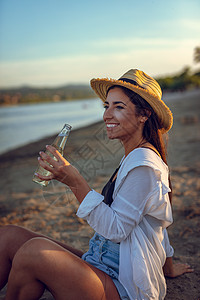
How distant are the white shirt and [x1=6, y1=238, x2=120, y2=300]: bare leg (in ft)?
0.53

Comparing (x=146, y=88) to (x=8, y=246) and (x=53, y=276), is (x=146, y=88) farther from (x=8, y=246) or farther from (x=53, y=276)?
(x=8, y=246)

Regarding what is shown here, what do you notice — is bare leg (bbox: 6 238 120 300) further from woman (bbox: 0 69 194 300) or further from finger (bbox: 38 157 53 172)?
finger (bbox: 38 157 53 172)

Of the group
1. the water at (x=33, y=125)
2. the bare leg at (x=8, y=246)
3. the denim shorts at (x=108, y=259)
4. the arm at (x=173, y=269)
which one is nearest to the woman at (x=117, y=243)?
the denim shorts at (x=108, y=259)

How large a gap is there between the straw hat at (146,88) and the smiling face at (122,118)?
0.08m

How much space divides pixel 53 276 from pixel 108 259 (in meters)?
0.35

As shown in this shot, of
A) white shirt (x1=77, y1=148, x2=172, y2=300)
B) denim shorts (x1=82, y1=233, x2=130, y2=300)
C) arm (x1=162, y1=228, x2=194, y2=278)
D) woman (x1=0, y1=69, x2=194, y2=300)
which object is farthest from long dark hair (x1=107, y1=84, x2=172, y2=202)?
arm (x1=162, y1=228, x2=194, y2=278)

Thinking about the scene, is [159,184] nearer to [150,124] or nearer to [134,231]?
[134,231]

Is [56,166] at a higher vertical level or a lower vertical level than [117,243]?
higher

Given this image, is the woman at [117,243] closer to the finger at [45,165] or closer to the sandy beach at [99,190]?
the finger at [45,165]

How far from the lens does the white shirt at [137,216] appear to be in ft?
5.04

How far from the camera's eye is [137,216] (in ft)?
5.06

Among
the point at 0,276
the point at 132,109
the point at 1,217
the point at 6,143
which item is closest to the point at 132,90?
the point at 132,109

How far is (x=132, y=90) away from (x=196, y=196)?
2.89 metres

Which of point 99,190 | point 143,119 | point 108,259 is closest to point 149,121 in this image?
point 143,119
